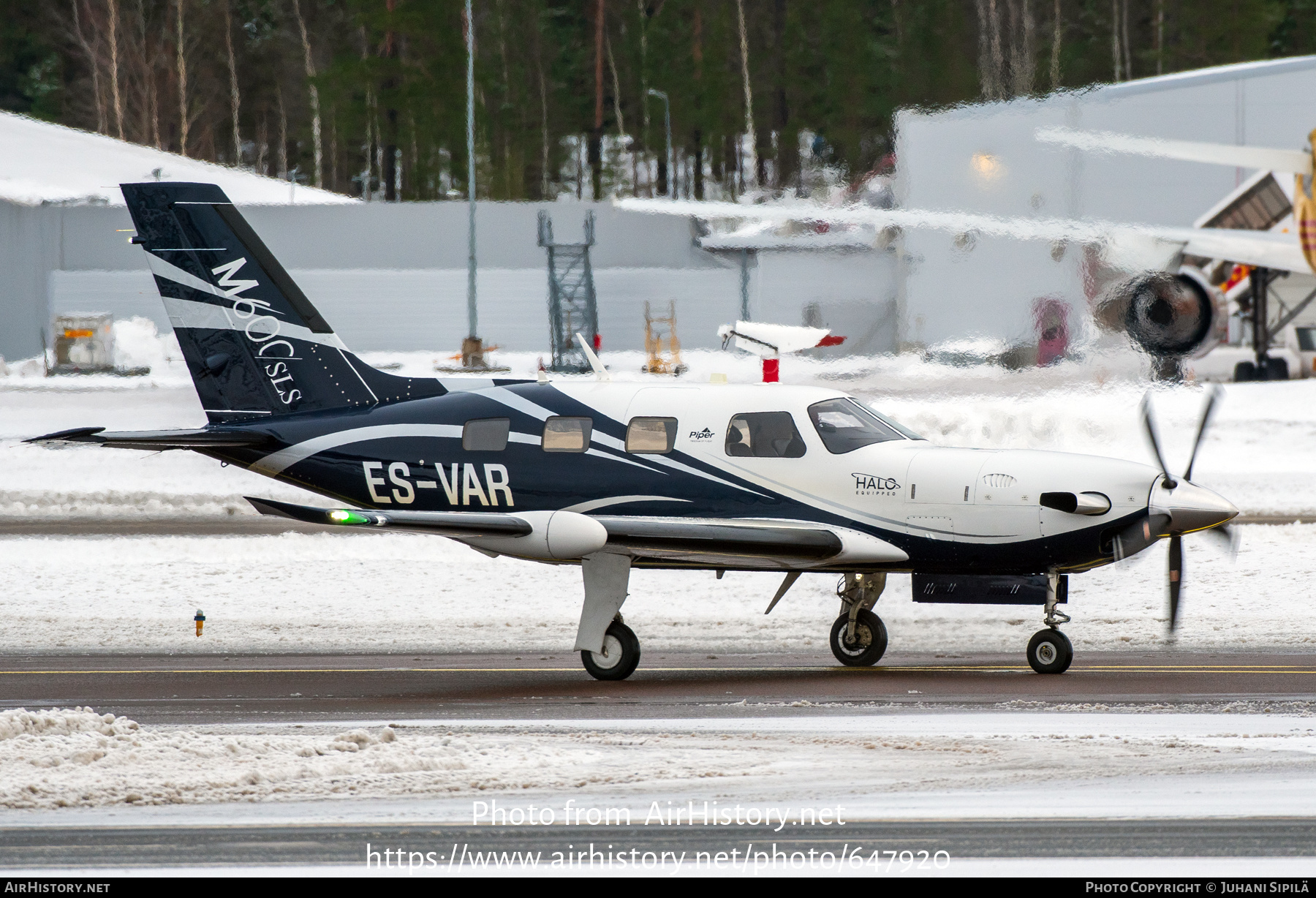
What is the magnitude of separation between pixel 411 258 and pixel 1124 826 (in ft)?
160

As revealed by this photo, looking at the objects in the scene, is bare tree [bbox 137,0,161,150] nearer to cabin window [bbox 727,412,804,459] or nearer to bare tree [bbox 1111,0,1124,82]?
bare tree [bbox 1111,0,1124,82]

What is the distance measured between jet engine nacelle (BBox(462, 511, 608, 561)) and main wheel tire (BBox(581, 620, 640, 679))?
93cm

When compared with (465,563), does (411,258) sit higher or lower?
higher

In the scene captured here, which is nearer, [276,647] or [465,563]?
[276,647]

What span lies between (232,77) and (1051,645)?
6526 centimetres

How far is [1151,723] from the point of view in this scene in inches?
398

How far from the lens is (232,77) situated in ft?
232

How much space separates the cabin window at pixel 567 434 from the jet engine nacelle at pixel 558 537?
3.46ft

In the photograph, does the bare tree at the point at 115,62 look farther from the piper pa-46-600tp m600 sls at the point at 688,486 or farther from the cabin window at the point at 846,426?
the cabin window at the point at 846,426

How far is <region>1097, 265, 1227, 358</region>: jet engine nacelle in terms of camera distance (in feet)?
84.7

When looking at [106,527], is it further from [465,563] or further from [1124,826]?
[1124,826]

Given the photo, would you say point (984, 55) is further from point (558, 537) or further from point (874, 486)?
point (558, 537)

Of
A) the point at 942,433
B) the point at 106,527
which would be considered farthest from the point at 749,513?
the point at 942,433

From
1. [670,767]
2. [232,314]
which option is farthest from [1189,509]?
[232,314]
